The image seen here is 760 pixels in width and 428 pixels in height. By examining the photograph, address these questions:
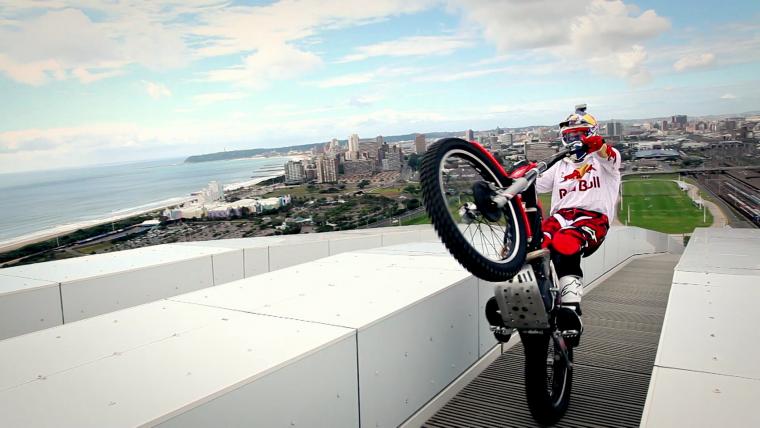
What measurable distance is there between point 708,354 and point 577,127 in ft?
5.89

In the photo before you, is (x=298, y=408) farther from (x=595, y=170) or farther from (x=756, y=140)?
(x=756, y=140)

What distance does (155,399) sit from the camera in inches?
93.0

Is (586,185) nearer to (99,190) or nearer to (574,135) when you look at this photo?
(574,135)

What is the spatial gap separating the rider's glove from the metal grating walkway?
1.90 m

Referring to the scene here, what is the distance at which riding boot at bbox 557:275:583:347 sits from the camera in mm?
3850

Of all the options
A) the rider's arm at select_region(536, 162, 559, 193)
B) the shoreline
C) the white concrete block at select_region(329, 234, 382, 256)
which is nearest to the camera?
the rider's arm at select_region(536, 162, 559, 193)

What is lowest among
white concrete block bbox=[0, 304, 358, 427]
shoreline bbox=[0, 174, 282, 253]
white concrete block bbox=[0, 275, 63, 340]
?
shoreline bbox=[0, 174, 282, 253]

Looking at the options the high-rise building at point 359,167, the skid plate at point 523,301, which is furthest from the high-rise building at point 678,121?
the skid plate at point 523,301

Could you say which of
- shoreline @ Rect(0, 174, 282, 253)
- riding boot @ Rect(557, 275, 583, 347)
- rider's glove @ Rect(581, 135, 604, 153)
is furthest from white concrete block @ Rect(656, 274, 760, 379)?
shoreline @ Rect(0, 174, 282, 253)

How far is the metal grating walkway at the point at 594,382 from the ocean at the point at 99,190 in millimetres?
13768

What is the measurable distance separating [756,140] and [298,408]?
25.2 metres

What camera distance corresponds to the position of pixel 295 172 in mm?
24594

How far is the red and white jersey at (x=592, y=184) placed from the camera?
4.06 m

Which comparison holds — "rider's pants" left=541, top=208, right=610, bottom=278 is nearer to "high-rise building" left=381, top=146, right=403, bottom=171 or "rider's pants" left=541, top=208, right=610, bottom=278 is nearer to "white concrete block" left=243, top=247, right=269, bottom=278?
"white concrete block" left=243, top=247, right=269, bottom=278
